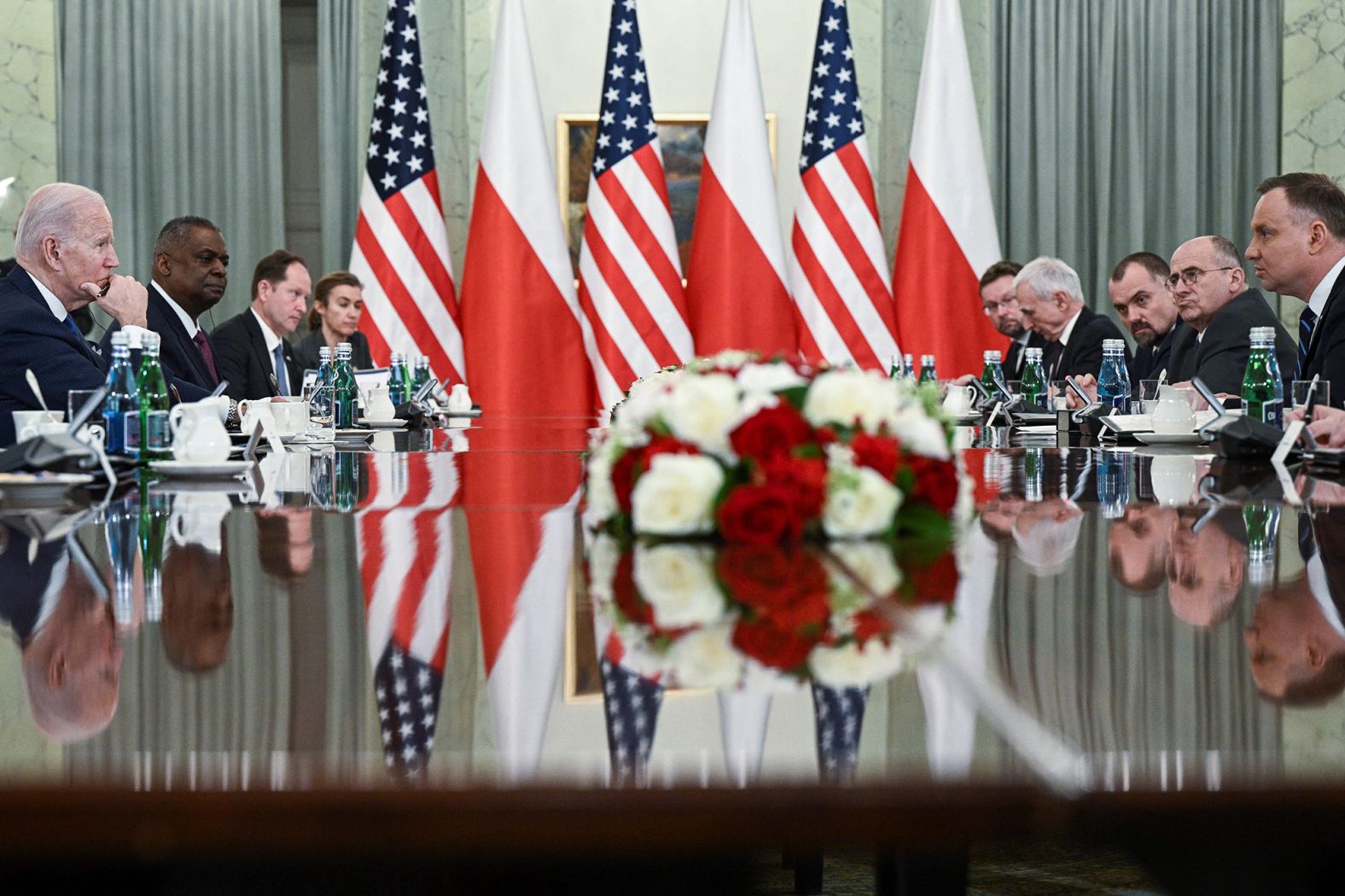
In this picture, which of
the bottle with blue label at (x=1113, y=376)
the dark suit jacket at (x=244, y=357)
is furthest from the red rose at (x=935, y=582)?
the dark suit jacket at (x=244, y=357)

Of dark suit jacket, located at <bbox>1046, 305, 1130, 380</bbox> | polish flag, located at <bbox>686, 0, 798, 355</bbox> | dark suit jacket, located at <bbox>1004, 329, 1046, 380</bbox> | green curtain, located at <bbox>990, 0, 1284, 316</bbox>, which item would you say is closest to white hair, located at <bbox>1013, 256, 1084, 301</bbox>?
dark suit jacket, located at <bbox>1046, 305, 1130, 380</bbox>

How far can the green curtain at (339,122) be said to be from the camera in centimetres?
876

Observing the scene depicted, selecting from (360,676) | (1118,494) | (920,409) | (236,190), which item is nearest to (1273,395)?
(1118,494)

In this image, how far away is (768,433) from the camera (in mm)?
1239

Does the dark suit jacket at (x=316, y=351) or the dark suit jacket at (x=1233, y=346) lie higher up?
the dark suit jacket at (x=316, y=351)

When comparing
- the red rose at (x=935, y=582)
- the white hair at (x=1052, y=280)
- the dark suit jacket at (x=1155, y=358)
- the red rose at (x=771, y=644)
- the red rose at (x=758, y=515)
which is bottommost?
the red rose at (x=771, y=644)

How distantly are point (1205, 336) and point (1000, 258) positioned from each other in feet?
10.2

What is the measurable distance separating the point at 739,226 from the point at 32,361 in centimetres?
509

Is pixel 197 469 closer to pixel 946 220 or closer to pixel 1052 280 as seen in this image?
pixel 1052 280

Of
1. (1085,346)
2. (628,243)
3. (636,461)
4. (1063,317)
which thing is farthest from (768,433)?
(628,243)

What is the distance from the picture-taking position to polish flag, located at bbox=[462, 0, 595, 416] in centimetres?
821

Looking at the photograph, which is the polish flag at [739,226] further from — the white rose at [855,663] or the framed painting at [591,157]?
the white rose at [855,663]

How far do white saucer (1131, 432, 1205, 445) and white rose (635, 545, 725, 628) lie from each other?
2467 millimetres

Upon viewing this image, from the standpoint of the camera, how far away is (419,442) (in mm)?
4105
